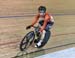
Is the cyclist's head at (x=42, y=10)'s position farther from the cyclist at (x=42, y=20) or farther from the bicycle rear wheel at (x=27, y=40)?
the bicycle rear wheel at (x=27, y=40)

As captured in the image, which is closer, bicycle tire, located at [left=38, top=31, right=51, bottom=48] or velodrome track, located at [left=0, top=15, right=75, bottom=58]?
velodrome track, located at [left=0, top=15, right=75, bottom=58]

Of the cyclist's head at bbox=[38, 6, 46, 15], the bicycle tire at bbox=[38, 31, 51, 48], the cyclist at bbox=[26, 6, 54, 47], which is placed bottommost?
the bicycle tire at bbox=[38, 31, 51, 48]

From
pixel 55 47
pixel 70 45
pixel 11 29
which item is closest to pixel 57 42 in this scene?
pixel 55 47

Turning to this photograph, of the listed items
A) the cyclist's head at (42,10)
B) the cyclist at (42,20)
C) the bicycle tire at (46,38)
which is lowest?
the bicycle tire at (46,38)

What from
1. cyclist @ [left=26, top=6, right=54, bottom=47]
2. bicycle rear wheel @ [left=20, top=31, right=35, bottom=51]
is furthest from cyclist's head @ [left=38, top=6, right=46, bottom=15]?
bicycle rear wheel @ [left=20, top=31, right=35, bottom=51]

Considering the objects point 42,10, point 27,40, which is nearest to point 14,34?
point 27,40

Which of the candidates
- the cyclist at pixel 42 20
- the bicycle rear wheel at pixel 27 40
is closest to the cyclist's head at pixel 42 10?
the cyclist at pixel 42 20

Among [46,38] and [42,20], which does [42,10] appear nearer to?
[42,20]

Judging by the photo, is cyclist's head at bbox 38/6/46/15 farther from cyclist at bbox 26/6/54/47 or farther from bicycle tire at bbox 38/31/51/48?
bicycle tire at bbox 38/31/51/48

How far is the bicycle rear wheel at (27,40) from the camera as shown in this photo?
3.52ft

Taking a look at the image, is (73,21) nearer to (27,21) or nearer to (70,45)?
(70,45)

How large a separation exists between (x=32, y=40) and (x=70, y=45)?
394 millimetres

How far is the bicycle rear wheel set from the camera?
1.07 metres

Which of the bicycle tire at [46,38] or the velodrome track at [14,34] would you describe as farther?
the bicycle tire at [46,38]
